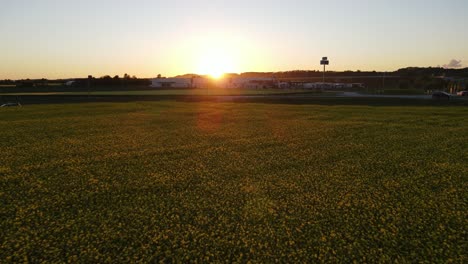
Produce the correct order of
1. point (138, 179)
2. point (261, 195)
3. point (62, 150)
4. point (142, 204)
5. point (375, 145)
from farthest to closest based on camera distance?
point (375, 145), point (62, 150), point (138, 179), point (261, 195), point (142, 204)

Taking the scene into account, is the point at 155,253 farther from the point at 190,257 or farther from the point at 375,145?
the point at 375,145

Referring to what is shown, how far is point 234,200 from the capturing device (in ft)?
13.4

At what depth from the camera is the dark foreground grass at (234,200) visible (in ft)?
9.46

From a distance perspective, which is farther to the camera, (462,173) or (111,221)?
(462,173)

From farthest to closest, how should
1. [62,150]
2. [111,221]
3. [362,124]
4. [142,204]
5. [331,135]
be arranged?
[362,124] → [331,135] → [62,150] → [142,204] → [111,221]

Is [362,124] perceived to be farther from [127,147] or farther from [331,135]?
[127,147]

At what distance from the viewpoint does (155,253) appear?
2811mm

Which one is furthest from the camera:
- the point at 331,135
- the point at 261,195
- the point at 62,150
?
the point at 331,135

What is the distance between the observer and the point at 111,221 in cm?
345

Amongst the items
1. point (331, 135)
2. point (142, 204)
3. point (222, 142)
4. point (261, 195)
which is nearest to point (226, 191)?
point (261, 195)

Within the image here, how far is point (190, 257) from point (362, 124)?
1009 centimetres

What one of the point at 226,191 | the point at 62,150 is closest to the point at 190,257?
the point at 226,191

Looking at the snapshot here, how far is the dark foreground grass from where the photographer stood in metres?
2.88

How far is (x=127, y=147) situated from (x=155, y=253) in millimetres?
5067
